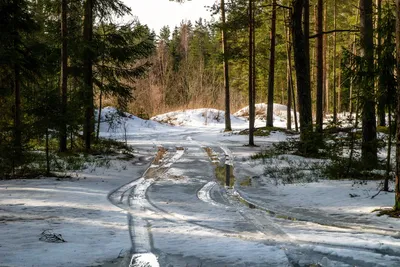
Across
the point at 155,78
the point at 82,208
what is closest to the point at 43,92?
the point at 82,208

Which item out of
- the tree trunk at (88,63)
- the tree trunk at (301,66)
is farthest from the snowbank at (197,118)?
the tree trunk at (301,66)

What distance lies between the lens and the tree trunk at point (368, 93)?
342 inches

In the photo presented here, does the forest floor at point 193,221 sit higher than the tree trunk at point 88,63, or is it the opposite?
the tree trunk at point 88,63

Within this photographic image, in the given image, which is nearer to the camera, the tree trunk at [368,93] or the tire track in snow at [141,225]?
the tire track in snow at [141,225]

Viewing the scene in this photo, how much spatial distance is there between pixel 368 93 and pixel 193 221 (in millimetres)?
5131

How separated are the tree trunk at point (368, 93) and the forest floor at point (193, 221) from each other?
1559 mm

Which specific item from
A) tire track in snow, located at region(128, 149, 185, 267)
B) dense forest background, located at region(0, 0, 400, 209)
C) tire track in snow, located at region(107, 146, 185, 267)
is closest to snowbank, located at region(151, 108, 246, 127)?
dense forest background, located at region(0, 0, 400, 209)

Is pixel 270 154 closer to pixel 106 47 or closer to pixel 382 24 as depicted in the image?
pixel 382 24

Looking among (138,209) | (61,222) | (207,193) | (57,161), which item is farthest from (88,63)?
(61,222)

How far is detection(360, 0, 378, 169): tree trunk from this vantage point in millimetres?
8688

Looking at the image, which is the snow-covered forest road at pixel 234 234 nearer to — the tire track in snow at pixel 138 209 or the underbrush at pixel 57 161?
the tire track in snow at pixel 138 209

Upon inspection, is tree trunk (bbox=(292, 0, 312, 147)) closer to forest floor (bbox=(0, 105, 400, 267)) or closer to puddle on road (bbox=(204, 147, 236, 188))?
puddle on road (bbox=(204, 147, 236, 188))

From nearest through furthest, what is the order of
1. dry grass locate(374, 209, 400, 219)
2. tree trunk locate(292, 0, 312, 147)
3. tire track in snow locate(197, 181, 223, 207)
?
dry grass locate(374, 209, 400, 219), tire track in snow locate(197, 181, 223, 207), tree trunk locate(292, 0, 312, 147)

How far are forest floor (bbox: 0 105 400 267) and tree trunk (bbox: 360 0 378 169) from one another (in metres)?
1.56
